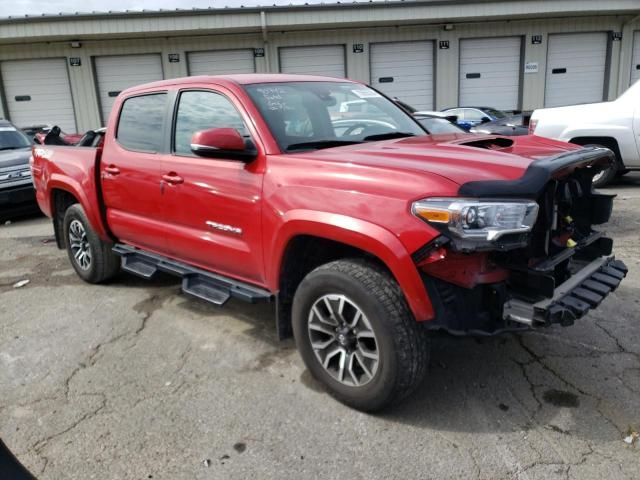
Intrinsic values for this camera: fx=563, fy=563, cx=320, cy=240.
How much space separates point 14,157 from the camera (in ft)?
30.7

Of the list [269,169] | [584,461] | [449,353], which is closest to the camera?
[584,461]

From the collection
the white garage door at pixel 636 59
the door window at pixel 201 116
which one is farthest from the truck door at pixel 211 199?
the white garage door at pixel 636 59

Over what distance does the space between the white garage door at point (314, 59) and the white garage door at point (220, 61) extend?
1.25 metres

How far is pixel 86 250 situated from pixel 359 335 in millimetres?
3537

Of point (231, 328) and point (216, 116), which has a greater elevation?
point (216, 116)

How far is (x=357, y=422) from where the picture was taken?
9.84ft

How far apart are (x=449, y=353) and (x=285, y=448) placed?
1.41m

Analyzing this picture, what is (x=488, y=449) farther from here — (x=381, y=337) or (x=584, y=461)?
(x=381, y=337)

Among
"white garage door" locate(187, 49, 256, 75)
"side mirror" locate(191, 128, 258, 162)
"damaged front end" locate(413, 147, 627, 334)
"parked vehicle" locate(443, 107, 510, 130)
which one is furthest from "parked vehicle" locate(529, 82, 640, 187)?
"white garage door" locate(187, 49, 256, 75)

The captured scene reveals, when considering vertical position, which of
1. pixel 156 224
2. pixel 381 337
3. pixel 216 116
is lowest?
pixel 381 337

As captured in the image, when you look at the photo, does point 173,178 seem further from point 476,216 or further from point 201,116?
point 476,216

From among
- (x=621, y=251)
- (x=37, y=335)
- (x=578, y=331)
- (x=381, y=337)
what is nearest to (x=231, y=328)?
(x=37, y=335)

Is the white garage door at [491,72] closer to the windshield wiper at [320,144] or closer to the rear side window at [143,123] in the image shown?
the rear side window at [143,123]

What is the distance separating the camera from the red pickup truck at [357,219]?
2676mm
